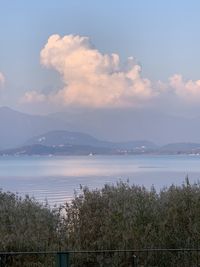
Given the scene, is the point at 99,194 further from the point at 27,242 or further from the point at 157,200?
the point at 27,242

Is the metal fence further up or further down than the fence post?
further down

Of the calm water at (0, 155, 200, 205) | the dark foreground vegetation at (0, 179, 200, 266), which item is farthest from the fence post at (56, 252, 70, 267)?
the calm water at (0, 155, 200, 205)

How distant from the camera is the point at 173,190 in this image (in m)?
14.0

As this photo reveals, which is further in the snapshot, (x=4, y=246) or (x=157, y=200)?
(x=157, y=200)

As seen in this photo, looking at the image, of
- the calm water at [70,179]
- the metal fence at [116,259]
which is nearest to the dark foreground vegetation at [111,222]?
the metal fence at [116,259]

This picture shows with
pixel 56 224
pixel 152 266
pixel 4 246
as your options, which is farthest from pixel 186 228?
pixel 4 246

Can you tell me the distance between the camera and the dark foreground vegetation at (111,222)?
12852 mm

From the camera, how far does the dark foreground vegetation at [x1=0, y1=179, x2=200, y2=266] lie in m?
12.9

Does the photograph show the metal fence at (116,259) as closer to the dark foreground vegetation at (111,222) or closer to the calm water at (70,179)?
the dark foreground vegetation at (111,222)

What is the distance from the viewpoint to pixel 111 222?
13250 mm

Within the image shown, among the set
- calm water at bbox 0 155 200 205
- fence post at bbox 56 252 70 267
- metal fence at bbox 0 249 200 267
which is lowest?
metal fence at bbox 0 249 200 267

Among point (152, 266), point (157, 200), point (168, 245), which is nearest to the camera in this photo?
point (152, 266)

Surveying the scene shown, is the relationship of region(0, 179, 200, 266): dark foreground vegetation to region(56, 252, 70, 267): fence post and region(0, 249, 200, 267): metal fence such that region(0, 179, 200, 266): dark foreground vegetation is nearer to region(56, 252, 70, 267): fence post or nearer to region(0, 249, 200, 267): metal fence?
region(0, 249, 200, 267): metal fence

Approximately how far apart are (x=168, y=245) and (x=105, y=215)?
61.6 inches
